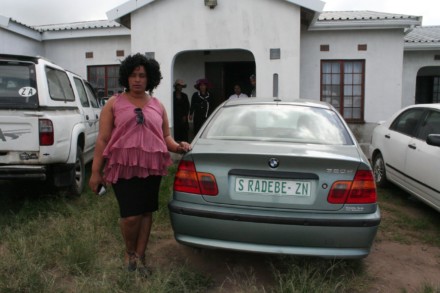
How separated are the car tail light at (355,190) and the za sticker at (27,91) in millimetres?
3575

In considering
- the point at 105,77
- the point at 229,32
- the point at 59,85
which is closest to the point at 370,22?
the point at 229,32

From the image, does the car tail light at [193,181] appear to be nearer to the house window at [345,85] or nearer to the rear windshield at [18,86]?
the rear windshield at [18,86]

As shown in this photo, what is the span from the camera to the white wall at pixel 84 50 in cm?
1139

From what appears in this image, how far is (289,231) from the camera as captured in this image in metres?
2.92

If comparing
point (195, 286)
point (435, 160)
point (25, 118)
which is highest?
point (25, 118)

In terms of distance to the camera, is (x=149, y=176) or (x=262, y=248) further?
(x=149, y=176)

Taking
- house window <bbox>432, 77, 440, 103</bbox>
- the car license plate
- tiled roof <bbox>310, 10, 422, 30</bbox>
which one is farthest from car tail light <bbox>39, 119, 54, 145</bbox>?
house window <bbox>432, 77, 440, 103</bbox>

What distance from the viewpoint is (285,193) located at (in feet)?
9.71

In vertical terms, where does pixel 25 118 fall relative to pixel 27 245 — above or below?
above

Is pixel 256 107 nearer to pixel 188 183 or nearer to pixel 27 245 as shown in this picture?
pixel 188 183

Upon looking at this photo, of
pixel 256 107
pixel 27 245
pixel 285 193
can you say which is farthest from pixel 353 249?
pixel 27 245

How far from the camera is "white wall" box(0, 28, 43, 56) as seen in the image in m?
10.0

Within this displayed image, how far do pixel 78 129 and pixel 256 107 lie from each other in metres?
2.86

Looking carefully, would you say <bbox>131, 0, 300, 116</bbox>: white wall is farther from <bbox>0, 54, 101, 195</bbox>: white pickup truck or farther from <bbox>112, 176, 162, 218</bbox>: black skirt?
<bbox>112, 176, 162, 218</bbox>: black skirt
